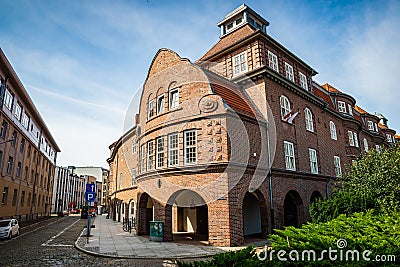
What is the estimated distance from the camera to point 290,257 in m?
5.40

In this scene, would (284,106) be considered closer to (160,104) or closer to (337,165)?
(160,104)

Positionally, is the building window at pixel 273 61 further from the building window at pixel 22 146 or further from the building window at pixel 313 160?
the building window at pixel 22 146

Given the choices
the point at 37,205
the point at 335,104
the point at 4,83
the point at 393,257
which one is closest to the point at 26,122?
the point at 4,83

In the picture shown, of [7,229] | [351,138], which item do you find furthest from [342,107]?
[7,229]

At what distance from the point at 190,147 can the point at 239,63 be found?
30.2ft

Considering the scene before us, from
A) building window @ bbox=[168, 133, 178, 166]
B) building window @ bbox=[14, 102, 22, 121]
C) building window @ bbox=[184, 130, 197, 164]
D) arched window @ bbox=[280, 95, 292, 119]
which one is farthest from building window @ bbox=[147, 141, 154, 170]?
building window @ bbox=[14, 102, 22, 121]

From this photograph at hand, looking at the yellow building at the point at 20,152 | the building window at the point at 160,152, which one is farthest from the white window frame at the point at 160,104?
the yellow building at the point at 20,152

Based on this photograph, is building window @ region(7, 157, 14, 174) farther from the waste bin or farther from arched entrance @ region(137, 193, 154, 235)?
the waste bin

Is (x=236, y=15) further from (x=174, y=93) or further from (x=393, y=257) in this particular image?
(x=393, y=257)

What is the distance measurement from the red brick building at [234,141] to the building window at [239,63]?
3.4 inches

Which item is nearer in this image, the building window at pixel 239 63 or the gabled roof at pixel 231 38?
the building window at pixel 239 63

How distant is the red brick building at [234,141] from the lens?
15.9 m

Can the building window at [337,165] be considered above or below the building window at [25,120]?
below

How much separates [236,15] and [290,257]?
24.8m
